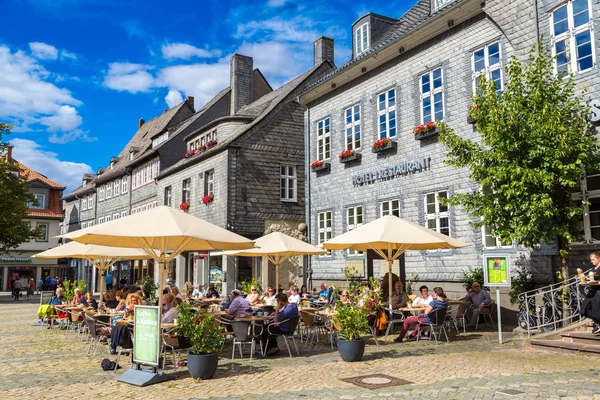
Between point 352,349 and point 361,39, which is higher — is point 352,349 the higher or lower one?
the lower one

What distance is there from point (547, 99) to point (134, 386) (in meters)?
9.71

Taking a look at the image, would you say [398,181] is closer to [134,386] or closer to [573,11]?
[573,11]

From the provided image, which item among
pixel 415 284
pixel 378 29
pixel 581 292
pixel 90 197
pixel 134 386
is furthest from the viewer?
pixel 90 197

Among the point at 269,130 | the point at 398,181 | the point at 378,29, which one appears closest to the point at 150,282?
the point at 269,130

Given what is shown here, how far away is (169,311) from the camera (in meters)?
10.1

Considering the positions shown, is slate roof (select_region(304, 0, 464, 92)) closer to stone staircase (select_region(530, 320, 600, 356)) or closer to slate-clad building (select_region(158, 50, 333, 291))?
slate-clad building (select_region(158, 50, 333, 291))

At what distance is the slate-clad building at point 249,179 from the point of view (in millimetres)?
25016

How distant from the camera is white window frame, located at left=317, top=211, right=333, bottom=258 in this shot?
2177 centimetres

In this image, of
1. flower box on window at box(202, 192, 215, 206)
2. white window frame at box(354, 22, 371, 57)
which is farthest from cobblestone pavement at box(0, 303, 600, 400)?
flower box on window at box(202, 192, 215, 206)

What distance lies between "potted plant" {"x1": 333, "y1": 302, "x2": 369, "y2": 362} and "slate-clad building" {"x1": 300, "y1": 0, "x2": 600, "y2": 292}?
3860mm

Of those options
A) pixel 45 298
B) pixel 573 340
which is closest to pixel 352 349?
pixel 573 340

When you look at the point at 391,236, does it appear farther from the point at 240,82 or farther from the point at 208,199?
the point at 240,82

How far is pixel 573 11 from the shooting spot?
1270 centimetres

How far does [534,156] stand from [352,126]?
1027 centimetres
